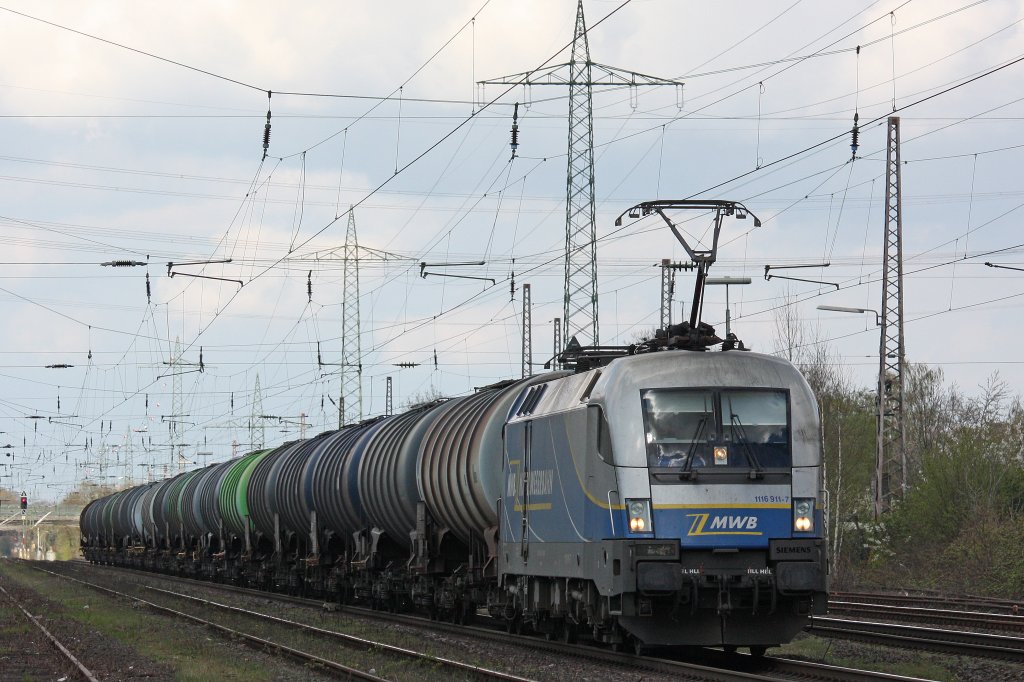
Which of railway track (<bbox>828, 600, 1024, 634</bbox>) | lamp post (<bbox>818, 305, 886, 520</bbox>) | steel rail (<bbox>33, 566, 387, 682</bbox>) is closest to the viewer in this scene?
steel rail (<bbox>33, 566, 387, 682</bbox>)

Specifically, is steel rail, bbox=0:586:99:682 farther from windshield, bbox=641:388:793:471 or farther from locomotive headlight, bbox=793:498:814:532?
locomotive headlight, bbox=793:498:814:532

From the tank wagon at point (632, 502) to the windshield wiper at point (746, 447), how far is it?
0.01 m

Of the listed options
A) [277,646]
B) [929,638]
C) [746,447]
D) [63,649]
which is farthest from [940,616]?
[63,649]

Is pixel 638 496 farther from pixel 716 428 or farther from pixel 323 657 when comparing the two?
pixel 323 657

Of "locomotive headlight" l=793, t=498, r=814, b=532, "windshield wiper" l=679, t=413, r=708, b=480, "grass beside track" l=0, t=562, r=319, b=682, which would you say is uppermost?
"windshield wiper" l=679, t=413, r=708, b=480

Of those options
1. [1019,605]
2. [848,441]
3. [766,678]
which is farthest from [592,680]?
[848,441]

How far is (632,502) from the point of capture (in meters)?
15.5

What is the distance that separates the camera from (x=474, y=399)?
963 inches

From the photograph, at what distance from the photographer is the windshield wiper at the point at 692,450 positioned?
50.8ft

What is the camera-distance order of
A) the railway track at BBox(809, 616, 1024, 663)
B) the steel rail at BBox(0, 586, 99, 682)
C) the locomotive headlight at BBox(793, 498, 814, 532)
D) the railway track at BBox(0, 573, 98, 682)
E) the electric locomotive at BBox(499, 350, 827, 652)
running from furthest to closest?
the railway track at BBox(0, 573, 98, 682)
the steel rail at BBox(0, 586, 99, 682)
the railway track at BBox(809, 616, 1024, 663)
the locomotive headlight at BBox(793, 498, 814, 532)
the electric locomotive at BBox(499, 350, 827, 652)

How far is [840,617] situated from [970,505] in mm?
13481

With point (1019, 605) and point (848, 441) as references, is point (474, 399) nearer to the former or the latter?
point (1019, 605)

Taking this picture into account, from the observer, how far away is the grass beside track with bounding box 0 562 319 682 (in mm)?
18691

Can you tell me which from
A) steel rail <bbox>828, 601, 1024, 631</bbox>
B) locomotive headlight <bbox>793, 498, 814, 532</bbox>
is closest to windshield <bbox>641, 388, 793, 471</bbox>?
locomotive headlight <bbox>793, 498, 814, 532</bbox>
